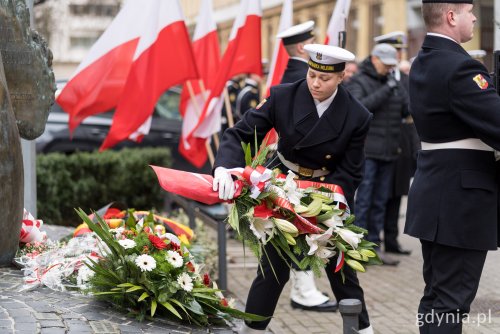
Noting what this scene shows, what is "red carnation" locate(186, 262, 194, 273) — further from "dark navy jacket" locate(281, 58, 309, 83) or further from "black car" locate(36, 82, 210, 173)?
"black car" locate(36, 82, 210, 173)

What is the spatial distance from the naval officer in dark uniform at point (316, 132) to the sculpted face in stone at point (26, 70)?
130 cm

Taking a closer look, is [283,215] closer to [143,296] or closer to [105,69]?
[143,296]

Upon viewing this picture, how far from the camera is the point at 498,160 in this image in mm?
4777

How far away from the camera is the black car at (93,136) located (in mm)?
13094

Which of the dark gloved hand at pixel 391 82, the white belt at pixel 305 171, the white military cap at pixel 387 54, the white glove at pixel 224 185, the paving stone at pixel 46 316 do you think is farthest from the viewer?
the dark gloved hand at pixel 391 82

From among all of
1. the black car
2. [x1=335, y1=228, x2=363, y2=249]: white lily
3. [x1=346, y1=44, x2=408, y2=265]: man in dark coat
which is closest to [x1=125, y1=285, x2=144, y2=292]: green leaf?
[x1=335, y1=228, x2=363, y2=249]: white lily

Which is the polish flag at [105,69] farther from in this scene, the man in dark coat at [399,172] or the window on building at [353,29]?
the window on building at [353,29]

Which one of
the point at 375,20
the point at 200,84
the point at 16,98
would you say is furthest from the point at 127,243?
the point at 375,20

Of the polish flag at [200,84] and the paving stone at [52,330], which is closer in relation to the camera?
the paving stone at [52,330]

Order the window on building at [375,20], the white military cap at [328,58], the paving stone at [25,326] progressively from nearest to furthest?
1. the paving stone at [25,326]
2. the white military cap at [328,58]
3. the window on building at [375,20]

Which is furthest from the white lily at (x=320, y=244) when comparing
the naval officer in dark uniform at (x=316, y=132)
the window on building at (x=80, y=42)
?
the window on building at (x=80, y=42)

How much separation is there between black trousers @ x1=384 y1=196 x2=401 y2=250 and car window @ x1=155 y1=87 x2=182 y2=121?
469 centimetres

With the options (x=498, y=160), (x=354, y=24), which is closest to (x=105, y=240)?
(x=498, y=160)

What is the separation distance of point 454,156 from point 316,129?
1.03m
